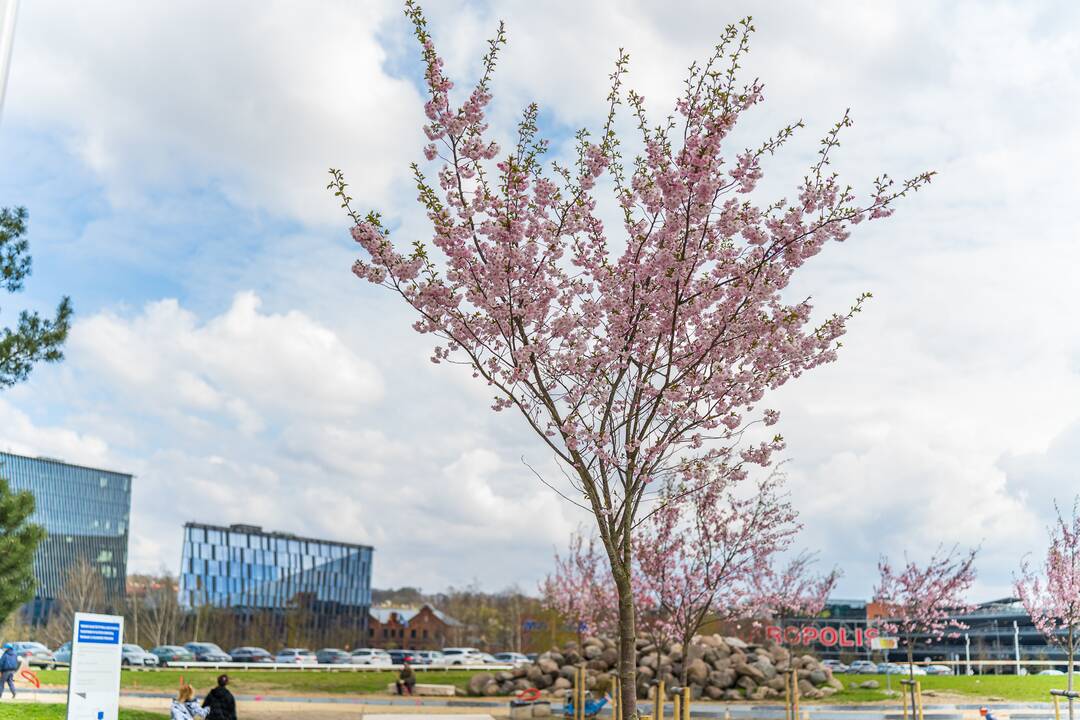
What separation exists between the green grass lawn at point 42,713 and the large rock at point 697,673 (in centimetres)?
1238

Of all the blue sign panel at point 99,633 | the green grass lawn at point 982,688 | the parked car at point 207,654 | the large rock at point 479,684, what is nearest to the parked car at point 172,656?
the parked car at point 207,654

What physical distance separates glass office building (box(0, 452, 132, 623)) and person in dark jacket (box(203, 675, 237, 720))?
6568 cm

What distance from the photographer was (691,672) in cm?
2494

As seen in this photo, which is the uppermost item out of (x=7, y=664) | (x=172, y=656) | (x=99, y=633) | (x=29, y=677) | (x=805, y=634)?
(x=99, y=633)

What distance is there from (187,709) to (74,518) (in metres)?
72.5

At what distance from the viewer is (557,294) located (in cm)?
755

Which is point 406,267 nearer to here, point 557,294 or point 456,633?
point 557,294

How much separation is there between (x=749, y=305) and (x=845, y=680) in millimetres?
27006

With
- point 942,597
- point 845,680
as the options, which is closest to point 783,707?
point 942,597

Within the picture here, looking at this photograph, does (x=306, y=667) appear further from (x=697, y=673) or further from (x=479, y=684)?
(x=697, y=673)

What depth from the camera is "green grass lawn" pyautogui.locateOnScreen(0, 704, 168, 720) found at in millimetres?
15359

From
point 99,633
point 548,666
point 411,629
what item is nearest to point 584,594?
point 548,666

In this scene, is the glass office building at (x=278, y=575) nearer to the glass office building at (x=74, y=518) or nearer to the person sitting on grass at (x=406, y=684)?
the glass office building at (x=74, y=518)

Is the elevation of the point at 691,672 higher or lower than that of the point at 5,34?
lower
